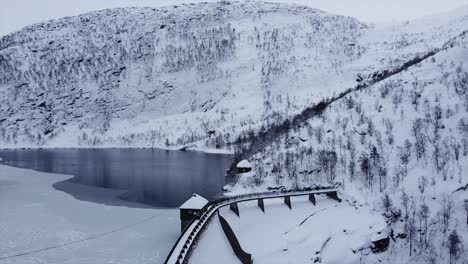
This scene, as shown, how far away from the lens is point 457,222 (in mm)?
32688

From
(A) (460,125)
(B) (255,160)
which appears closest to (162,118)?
(B) (255,160)

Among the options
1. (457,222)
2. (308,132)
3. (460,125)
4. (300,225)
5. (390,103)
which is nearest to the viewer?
(457,222)

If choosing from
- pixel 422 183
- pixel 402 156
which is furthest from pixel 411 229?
pixel 402 156

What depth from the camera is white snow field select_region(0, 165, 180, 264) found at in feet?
103

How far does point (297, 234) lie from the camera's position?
35531mm

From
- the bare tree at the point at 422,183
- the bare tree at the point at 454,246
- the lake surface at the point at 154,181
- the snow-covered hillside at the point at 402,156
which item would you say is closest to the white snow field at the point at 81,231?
the lake surface at the point at 154,181

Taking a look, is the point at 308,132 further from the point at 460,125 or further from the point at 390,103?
the point at 460,125

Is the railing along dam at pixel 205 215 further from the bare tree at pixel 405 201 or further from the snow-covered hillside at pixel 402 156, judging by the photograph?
the bare tree at pixel 405 201

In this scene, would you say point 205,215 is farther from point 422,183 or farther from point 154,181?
point 154,181

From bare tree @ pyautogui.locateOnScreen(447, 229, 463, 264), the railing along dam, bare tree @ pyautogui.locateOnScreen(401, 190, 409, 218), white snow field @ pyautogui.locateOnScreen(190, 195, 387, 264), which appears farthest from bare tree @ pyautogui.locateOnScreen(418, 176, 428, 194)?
the railing along dam

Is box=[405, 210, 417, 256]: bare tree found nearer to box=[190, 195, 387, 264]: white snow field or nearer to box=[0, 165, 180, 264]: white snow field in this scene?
box=[190, 195, 387, 264]: white snow field

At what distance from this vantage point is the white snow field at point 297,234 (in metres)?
31.7

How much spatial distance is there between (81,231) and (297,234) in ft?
66.6

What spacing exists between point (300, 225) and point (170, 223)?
512 inches
